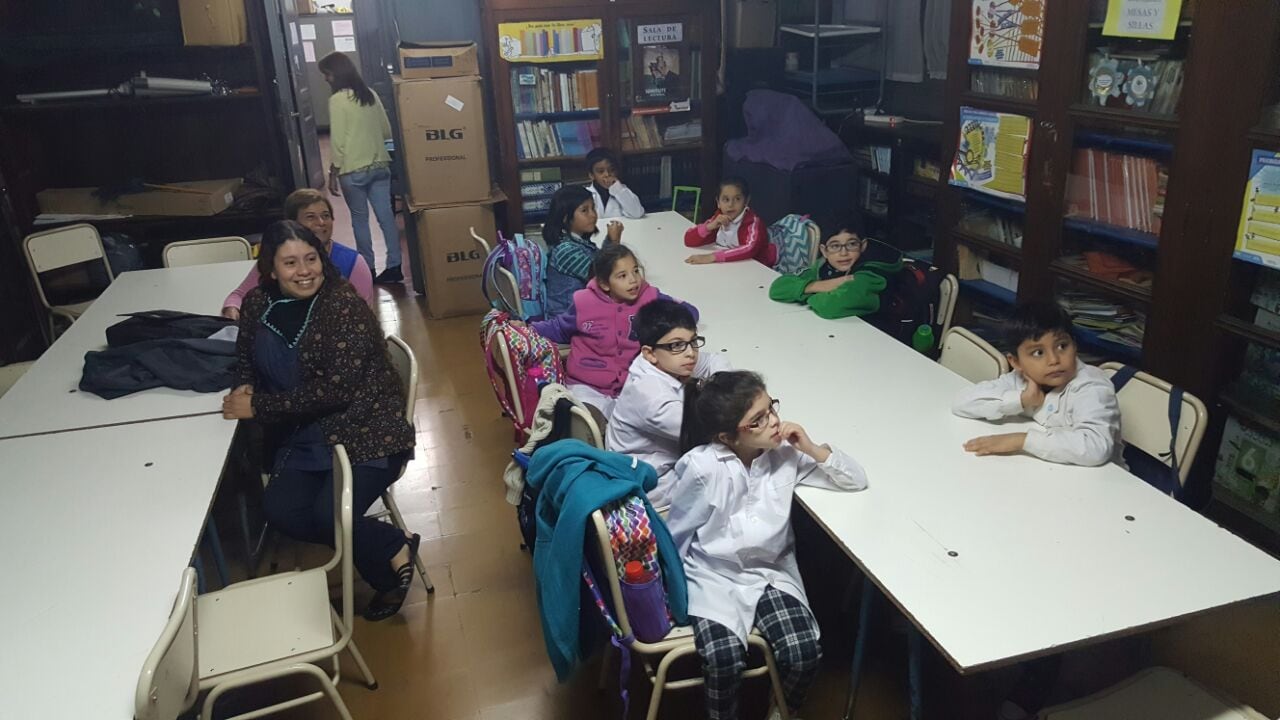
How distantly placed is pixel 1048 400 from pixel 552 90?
3.88m

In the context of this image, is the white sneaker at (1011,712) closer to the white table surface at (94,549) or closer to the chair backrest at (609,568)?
the chair backrest at (609,568)

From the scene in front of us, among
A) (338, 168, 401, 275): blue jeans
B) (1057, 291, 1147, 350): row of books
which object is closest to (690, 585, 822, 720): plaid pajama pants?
(1057, 291, 1147, 350): row of books

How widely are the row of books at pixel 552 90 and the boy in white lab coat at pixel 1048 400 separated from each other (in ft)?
12.0

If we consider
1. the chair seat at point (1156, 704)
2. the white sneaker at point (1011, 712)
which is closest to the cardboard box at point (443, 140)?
the white sneaker at point (1011, 712)

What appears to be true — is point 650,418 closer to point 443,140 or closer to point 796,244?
point 796,244

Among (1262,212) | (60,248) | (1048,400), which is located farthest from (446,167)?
(1262,212)

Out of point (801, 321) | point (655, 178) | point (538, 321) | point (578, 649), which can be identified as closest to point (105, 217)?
point (538, 321)

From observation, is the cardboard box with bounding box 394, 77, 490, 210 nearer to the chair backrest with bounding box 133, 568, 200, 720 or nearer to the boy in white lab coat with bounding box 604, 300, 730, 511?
the boy in white lab coat with bounding box 604, 300, 730, 511

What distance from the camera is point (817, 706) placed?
239cm

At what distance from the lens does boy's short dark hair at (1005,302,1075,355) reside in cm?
229

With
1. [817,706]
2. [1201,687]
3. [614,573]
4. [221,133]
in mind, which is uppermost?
[221,133]

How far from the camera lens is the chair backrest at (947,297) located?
129 inches

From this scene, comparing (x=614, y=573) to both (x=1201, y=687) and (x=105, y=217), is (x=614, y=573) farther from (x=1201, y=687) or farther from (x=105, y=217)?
(x=105, y=217)

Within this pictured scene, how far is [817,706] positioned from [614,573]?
2.96 feet
